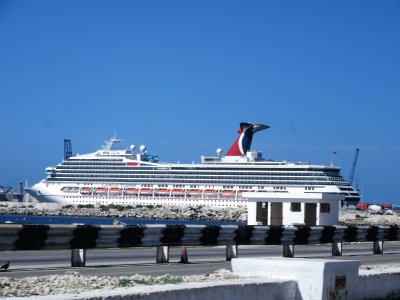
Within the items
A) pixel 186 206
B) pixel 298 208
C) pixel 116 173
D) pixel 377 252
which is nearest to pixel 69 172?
pixel 116 173

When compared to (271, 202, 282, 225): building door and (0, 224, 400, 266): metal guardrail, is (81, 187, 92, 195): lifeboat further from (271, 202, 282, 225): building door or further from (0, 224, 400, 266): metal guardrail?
(0, 224, 400, 266): metal guardrail

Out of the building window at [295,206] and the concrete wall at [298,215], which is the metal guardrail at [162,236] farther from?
the building window at [295,206]

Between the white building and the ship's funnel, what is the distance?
93294 millimetres

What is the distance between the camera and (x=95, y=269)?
40.1ft

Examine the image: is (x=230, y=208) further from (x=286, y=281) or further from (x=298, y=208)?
(x=286, y=281)

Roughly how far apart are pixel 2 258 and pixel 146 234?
243cm

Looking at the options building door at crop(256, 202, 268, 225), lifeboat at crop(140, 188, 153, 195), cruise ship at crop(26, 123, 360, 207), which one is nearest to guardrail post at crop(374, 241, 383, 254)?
building door at crop(256, 202, 268, 225)

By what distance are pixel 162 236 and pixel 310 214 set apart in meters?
15.0

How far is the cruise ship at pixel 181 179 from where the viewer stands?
113625mm

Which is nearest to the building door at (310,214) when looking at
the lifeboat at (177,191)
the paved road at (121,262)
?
the paved road at (121,262)

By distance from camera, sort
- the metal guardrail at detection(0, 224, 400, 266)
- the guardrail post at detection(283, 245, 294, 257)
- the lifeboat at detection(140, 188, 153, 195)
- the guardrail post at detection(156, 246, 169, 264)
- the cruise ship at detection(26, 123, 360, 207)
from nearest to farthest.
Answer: the metal guardrail at detection(0, 224, 400, 266)
the guardrail post at detection(156, 246, 169, 264)
the guardrail post at detection(283, 245, 294, 257)
the cruise ship at detection(26, 123, 360, 207)
the lifeboat at detection(140, 188, 153, 195)

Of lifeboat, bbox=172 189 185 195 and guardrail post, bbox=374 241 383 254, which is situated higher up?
guardrail post, bbox=374 241 383 254

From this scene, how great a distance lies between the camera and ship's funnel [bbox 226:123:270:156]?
12329 centimetres

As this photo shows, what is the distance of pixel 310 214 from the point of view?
28203mm
